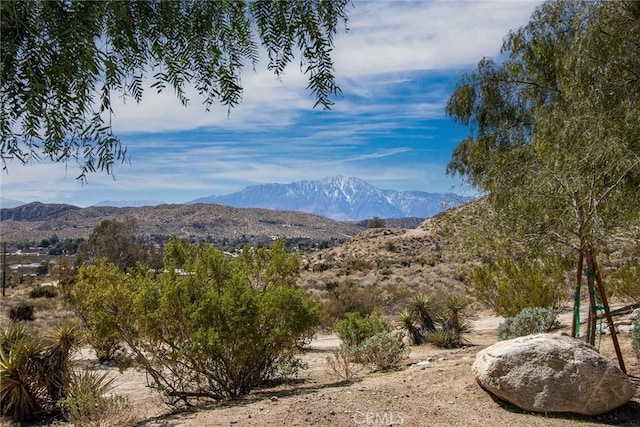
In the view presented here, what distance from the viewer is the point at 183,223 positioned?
120m

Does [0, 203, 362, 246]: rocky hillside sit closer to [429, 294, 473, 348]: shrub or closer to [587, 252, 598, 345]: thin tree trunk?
[429, 294, 473, 348]: shrub

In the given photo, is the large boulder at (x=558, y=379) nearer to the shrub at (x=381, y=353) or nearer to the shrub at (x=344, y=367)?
the shrub at (x=344, y=367)

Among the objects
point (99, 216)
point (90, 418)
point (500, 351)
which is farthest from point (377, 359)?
point (99, 216)

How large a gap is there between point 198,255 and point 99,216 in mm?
137351

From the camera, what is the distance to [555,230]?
7742 millimetres

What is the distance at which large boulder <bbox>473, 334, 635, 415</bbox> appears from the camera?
6496 millimetres

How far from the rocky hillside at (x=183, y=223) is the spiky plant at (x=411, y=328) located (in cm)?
8479

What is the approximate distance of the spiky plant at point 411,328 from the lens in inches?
572

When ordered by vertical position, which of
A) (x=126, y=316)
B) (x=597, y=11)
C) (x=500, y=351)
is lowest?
(x=500, y=351)

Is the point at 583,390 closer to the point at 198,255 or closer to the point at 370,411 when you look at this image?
the point at 370,411

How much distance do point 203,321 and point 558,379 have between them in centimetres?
445

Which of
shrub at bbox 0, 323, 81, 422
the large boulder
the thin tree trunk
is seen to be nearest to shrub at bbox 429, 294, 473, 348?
the thin tree trunk

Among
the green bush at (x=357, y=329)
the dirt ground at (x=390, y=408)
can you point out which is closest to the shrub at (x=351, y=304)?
the green bush at (x=357, y=329)

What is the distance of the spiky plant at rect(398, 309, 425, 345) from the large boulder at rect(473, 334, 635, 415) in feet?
25.3
